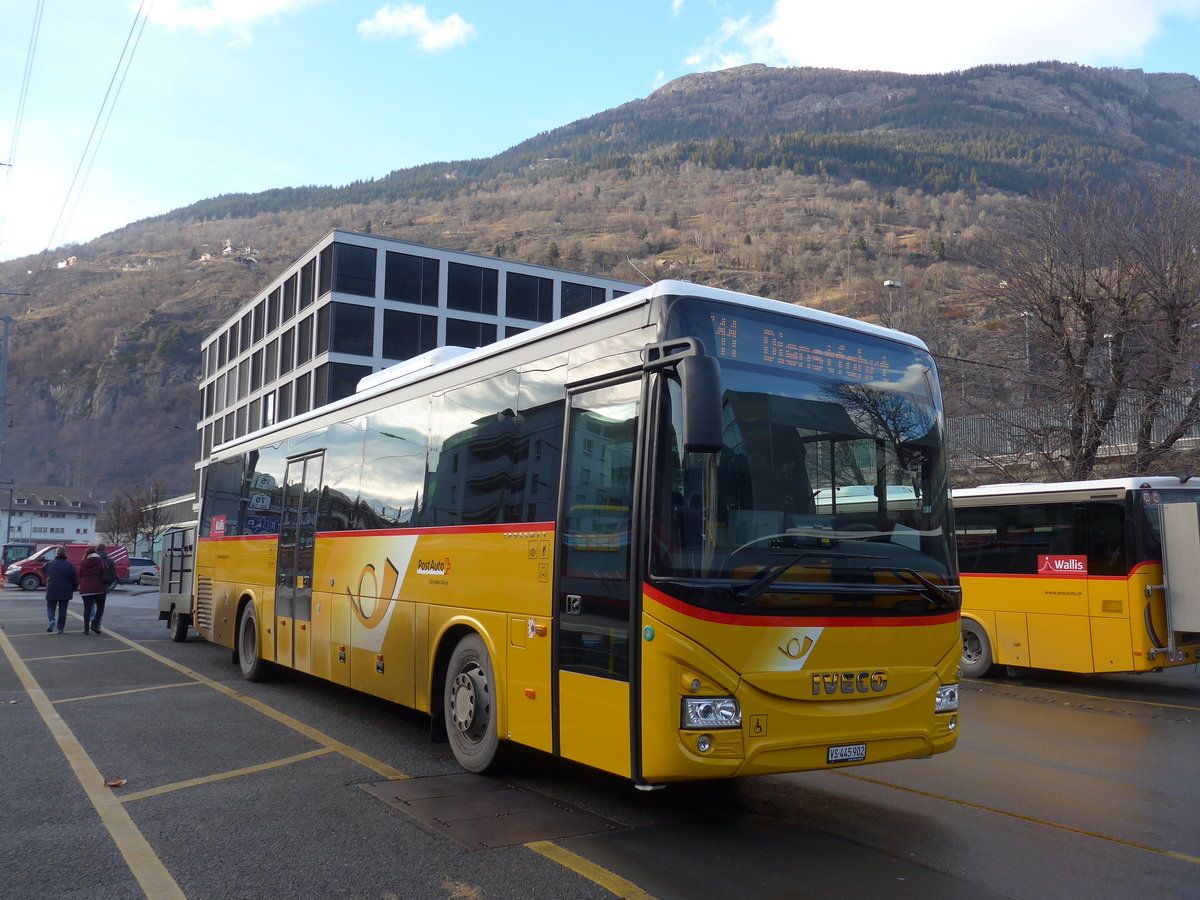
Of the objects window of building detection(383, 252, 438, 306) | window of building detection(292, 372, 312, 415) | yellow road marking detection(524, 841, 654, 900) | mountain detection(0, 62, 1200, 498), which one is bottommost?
yellow road marking detection(524, 841, 654, 900)

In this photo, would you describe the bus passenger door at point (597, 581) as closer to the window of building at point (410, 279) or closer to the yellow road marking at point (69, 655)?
the yellow road marking at point (69, 655)

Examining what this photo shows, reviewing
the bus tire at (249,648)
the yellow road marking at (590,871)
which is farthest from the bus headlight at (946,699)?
the bus tire at (249,648)

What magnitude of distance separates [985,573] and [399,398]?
965 centimetres

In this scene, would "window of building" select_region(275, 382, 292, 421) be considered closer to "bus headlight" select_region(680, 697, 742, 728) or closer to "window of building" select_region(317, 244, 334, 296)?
"window of building" select_region(317, 244, 334, 296)

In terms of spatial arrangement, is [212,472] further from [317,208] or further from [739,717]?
[317,208]

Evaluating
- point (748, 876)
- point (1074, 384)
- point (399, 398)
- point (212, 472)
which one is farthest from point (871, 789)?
point (1074, 384)

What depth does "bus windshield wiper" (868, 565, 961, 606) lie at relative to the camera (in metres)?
5.91

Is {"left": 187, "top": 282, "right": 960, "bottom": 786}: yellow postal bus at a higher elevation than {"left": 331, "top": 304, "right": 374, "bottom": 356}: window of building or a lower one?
lower

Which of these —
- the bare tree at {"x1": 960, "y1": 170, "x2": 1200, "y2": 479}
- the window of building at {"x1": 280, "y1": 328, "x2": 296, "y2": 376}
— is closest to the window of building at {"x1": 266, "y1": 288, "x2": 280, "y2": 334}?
the window of building at {"x1": 280, "y1": 328, "x2": 296, "y2": 376}

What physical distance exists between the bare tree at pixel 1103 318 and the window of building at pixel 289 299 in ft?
149

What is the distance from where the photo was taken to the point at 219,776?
7137 millimetres

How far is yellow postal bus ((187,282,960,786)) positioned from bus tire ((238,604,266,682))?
510 cm

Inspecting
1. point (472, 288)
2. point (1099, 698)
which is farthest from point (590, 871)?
point (472, 288)

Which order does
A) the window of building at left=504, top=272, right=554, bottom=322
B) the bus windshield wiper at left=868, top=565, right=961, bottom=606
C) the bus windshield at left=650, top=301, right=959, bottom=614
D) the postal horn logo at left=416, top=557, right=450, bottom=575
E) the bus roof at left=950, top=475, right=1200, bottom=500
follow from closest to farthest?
the bus windshield at left=650, top=301, right=959, bottom=614
the bus windshield wiper at left=868, top=565, right=961, bottom=606
the postal horn logo at left=416, top=557, right=450, bottom=575
the bus roof at left=950, top=475, right=1200, bottom=500
the window of building at left=504, top=272, right=554, bottom=322
